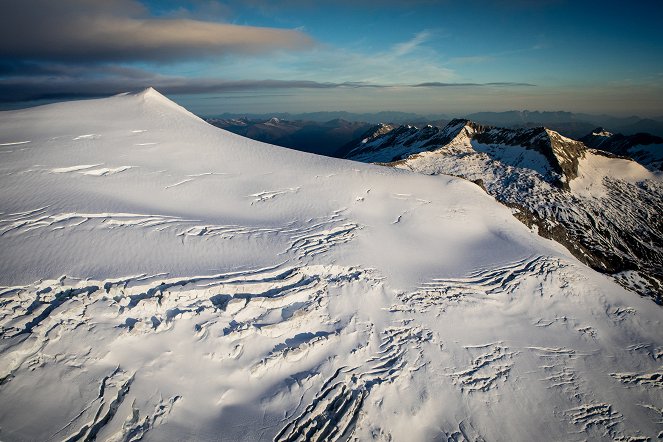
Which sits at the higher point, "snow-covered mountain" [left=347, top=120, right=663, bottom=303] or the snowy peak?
the snowy peak

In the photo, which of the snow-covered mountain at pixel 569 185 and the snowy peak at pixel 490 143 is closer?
the snow-covered mountain at pixel 569 185

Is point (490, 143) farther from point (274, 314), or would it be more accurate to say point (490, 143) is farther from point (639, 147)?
point (274, 314)

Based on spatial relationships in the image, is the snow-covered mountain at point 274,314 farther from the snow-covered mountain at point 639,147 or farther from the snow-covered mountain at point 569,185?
the snow-covered mountain at point 639,147

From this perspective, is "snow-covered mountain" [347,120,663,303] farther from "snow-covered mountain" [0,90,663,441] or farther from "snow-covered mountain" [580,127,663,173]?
"snow-covered mountain" [580,127,663,173]

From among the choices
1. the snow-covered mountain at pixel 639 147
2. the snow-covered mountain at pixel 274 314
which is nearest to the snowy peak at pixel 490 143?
the snow-covered mountain at pixel 639 147

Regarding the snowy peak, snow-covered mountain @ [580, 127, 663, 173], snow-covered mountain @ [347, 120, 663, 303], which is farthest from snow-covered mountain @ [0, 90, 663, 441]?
snow-covered mountain @ [580, 127, 663, 173]

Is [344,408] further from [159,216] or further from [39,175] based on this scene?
[39,175]

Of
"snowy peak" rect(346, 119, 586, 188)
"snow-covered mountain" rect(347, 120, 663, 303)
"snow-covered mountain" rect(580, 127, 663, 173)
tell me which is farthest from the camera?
"snow-covered mountain" rect(580, 127, 663, 173)
